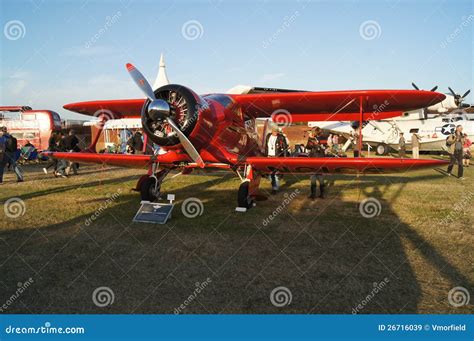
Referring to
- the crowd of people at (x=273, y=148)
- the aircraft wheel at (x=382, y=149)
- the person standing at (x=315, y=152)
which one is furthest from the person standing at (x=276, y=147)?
the aircraft wheel at (x=382, y=149)

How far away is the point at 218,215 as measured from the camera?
23.6 ft

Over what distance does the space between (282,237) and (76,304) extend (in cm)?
339

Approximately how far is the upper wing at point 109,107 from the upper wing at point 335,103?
10.3 feet

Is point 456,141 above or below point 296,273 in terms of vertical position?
above

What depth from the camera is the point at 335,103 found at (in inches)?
320

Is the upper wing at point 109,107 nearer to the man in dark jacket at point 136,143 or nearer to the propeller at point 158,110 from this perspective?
the propeller at point 158,110

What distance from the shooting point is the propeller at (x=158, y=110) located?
19.4 feet

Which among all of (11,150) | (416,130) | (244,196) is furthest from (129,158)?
(416,130)

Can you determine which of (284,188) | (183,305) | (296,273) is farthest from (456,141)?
(183,305)

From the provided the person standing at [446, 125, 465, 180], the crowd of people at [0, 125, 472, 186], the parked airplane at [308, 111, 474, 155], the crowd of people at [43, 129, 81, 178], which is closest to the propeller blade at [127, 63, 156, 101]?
the crowd of people at [0, 125, 472, 186]

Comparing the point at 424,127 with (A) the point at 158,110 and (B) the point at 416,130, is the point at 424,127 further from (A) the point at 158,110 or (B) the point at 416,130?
(A) the point at 158,110

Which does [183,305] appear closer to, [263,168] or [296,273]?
[296,273]

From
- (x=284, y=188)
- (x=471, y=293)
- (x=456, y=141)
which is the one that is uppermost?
(x=456, y=141)

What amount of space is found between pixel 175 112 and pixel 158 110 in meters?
0.43
